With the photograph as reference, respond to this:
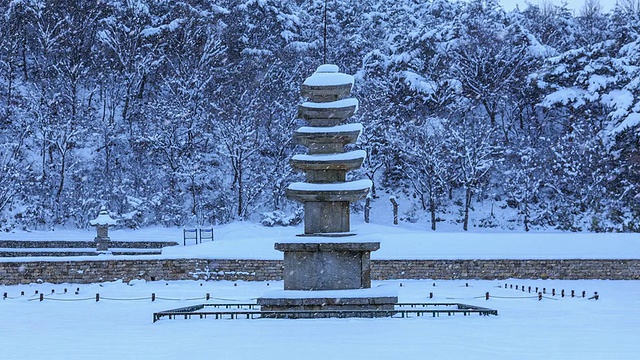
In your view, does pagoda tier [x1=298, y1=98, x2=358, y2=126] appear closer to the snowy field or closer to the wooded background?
the snowy field

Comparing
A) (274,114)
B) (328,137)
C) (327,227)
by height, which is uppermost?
(274,114)

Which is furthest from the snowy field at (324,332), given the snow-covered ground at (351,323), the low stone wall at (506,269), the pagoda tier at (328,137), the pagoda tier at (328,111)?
the pagoda tier at (328,111)

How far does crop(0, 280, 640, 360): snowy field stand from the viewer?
1108 centimetres

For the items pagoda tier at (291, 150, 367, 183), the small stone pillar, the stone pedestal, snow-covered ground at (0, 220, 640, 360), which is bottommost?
snow-covered ground at (0, 220, 640, 360)

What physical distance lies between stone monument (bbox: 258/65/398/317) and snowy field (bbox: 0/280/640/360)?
5.37 ft

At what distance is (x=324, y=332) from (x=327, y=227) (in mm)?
5170

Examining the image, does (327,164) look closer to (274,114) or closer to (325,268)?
(325,268)

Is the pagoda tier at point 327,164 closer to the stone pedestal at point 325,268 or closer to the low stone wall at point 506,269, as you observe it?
the stone pedestal at point 325,268

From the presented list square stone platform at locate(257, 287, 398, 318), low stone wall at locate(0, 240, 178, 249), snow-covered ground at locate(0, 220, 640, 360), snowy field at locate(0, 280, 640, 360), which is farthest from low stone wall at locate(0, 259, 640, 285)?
square stone platform at locate(257, 287, 398, 318)

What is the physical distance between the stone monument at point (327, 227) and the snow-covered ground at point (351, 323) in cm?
165

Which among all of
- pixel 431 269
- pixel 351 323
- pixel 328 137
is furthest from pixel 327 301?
pixel 431 269

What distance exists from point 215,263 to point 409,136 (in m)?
21.9

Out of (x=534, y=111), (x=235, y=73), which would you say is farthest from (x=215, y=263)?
(x=534, y=111)

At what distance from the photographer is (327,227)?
1827cm
